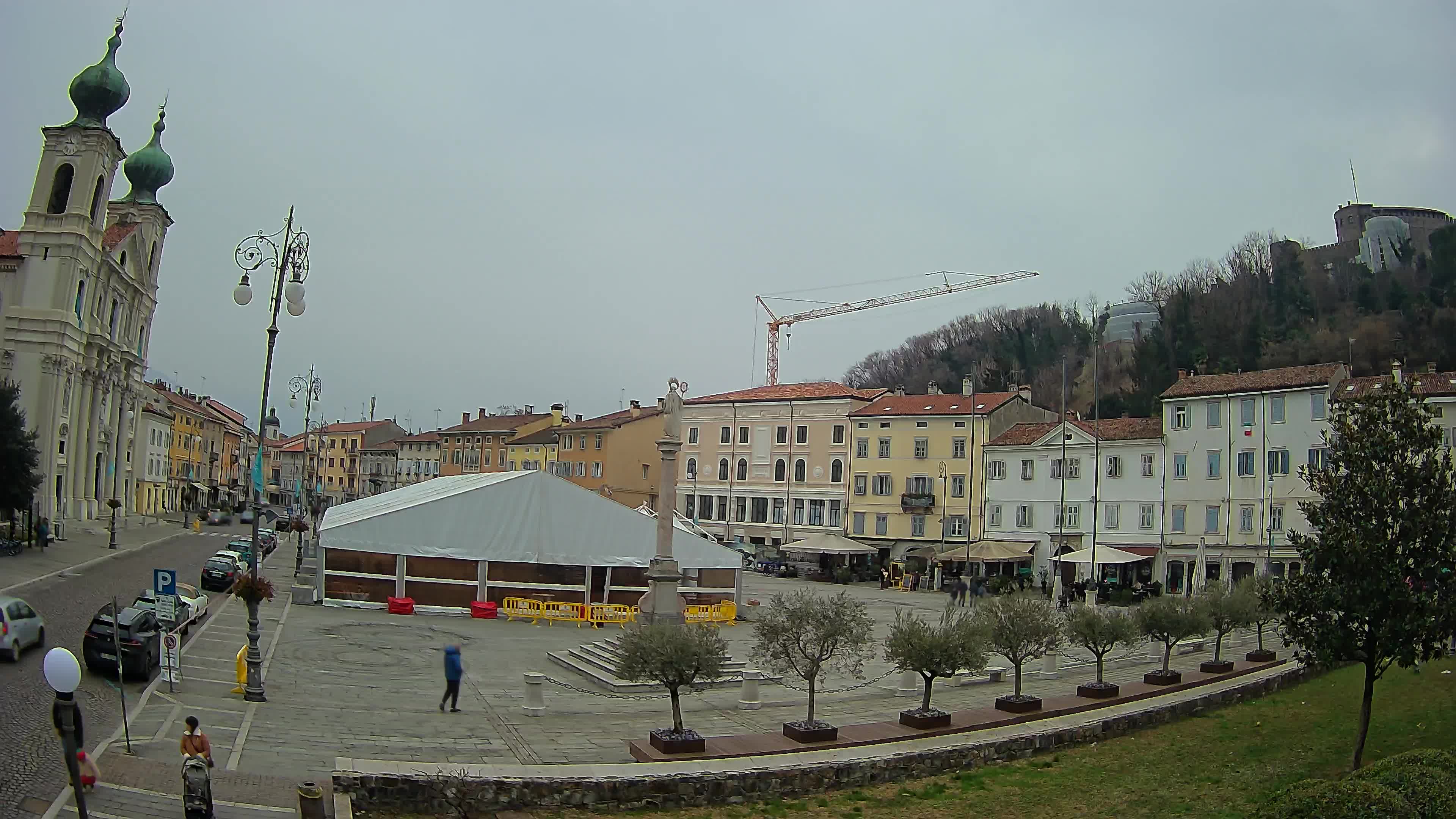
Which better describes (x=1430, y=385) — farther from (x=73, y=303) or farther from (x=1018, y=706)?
(x=73, y=303)

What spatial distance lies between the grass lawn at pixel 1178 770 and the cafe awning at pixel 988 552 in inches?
1240

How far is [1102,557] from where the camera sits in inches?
1873

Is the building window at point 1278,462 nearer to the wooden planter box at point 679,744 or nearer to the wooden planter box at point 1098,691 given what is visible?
the wooden planter box at point 1098,691

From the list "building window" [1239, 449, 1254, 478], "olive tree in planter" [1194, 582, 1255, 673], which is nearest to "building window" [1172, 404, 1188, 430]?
"building window" [1239, 449, 1254, 478]

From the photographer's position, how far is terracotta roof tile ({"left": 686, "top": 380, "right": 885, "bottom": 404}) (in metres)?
69.4

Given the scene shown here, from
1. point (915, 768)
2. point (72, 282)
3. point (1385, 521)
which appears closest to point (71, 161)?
point (72, 282)

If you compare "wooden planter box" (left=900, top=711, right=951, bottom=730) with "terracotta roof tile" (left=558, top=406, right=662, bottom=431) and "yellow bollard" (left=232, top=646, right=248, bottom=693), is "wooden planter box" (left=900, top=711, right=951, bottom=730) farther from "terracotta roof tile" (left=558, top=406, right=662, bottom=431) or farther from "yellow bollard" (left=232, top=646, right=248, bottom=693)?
"terracotta roof tile" (left=558, top=406, right=662, bottom=431)

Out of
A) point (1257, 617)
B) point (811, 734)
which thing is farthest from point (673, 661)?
point (1257, 617)

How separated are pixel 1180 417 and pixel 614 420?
4504 centimetres

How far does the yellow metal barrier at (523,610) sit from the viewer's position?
1391 inches

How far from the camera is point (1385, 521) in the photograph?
15.8 metres

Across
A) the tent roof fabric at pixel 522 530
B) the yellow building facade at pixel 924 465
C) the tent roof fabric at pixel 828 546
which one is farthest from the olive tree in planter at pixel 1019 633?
the yellow building facade at pixel 924 465

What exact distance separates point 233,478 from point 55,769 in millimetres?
130453

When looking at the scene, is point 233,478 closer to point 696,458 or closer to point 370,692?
point 696,458
